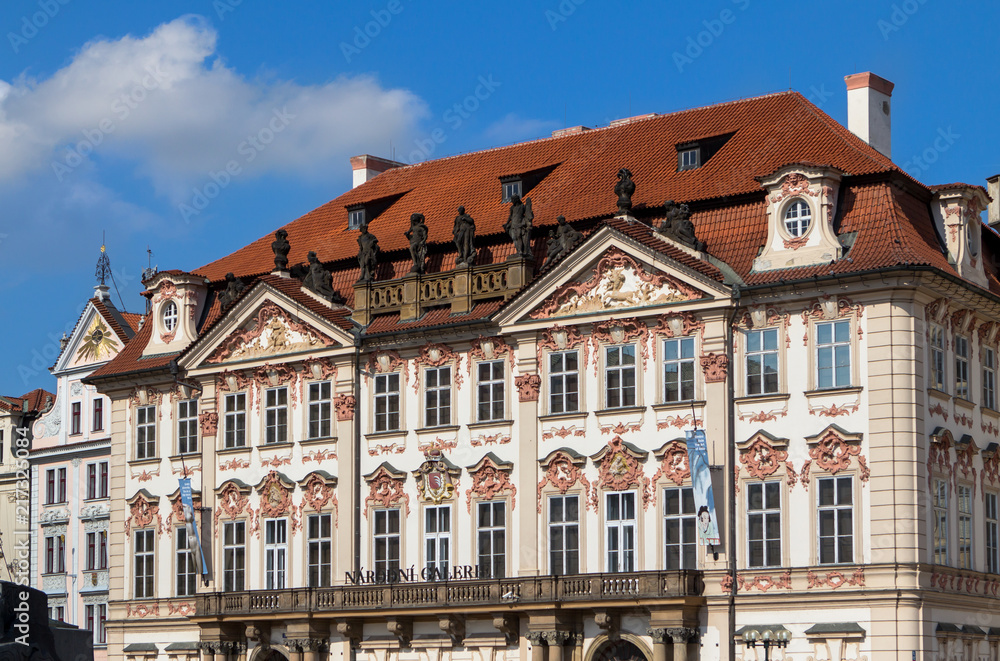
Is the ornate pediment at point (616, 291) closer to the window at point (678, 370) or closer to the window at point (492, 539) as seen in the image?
the window at point (678, 370)

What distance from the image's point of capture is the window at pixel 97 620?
7256 cm

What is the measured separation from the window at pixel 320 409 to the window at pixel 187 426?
5045 millimetres

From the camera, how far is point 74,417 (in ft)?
251

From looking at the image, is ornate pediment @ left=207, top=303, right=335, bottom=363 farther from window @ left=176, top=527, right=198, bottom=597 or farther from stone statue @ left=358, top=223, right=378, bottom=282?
window @ left=176, top=527, right=198, bottom=597

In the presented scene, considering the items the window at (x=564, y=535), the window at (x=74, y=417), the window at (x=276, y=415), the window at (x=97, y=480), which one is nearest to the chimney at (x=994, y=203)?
the window at (x=564, y=535)

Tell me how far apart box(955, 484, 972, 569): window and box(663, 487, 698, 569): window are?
6.78 m

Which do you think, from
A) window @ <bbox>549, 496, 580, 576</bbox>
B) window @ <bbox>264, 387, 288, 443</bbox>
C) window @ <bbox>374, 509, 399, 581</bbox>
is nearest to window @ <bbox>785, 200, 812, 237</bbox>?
window @ <bbox>549, 496, 580, 576</bbox>

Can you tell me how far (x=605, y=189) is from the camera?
54.4m

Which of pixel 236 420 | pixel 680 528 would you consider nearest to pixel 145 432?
pixel 236 420

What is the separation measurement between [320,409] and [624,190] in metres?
12.2

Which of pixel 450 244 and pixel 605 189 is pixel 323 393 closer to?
pixel 450 244

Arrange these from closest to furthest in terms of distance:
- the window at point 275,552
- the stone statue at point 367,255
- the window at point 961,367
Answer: the window at point 961,367 < the stone statue at point 367,255 < the window at point 275,552

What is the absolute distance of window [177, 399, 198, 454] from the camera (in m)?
60.0

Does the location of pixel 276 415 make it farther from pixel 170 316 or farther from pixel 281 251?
pixel 170 316
